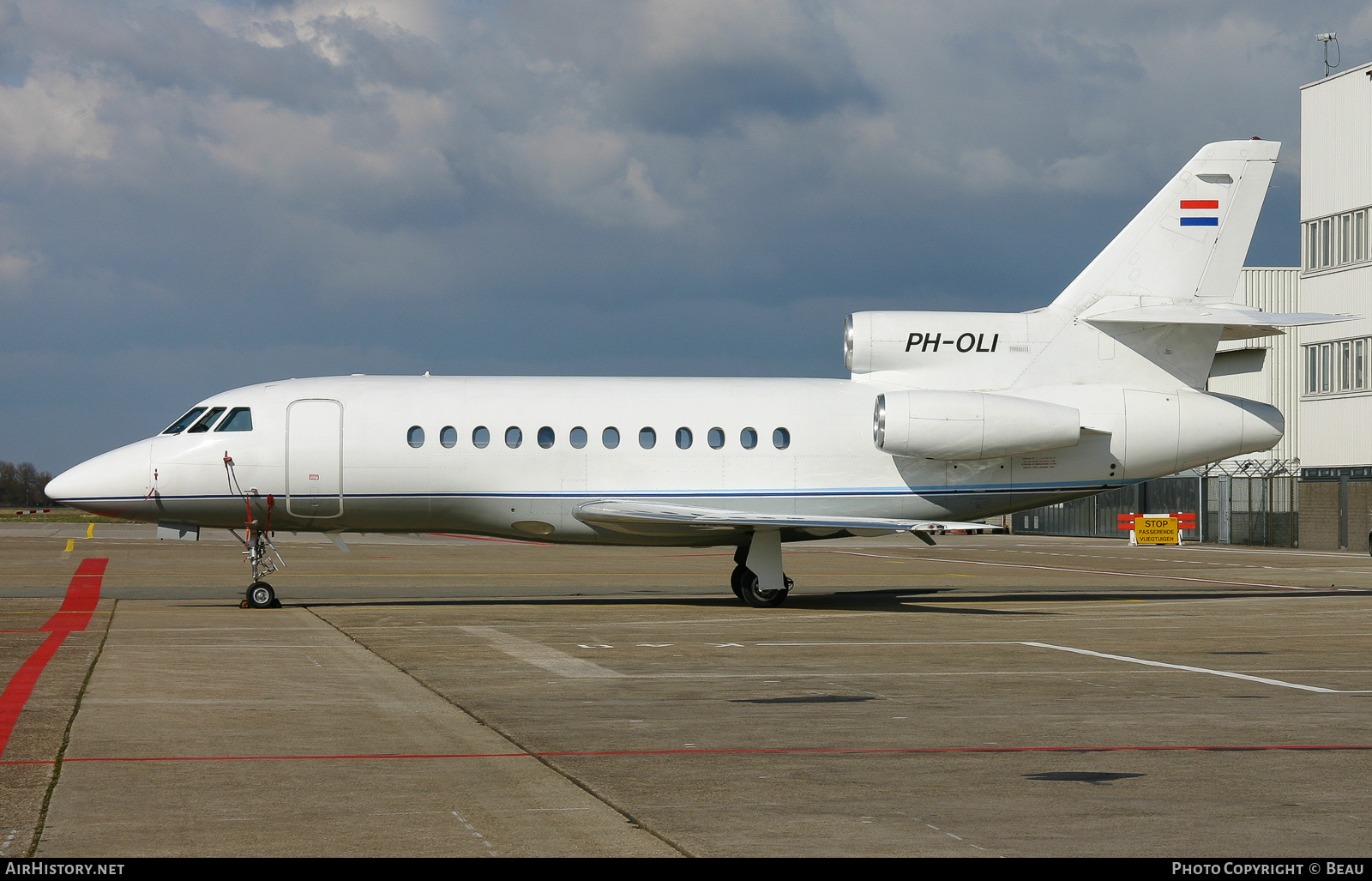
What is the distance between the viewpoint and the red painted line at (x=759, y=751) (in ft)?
28.7

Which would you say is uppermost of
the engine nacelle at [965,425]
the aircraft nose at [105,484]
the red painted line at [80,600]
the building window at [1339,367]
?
the building window at [1339,367]

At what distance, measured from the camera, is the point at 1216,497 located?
199ft

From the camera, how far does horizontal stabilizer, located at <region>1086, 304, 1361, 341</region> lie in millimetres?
22328

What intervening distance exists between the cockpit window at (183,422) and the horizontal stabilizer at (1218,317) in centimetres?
1531

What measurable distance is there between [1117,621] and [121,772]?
50.1ft

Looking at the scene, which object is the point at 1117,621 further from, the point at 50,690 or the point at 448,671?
the point at 50,690

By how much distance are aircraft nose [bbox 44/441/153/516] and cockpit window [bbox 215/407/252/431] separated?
1.29 m

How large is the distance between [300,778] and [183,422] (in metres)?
15.3

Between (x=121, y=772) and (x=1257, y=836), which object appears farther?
(x=121, y=772)

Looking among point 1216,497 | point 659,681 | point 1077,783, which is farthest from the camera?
point 1216,497

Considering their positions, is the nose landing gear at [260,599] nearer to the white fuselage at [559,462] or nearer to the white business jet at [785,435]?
the white business jet at [785,435]

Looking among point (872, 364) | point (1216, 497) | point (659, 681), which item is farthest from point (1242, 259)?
point (1216, 497)

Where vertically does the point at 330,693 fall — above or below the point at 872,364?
below

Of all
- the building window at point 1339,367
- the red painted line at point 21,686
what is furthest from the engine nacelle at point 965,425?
the building window at point 1339,367
